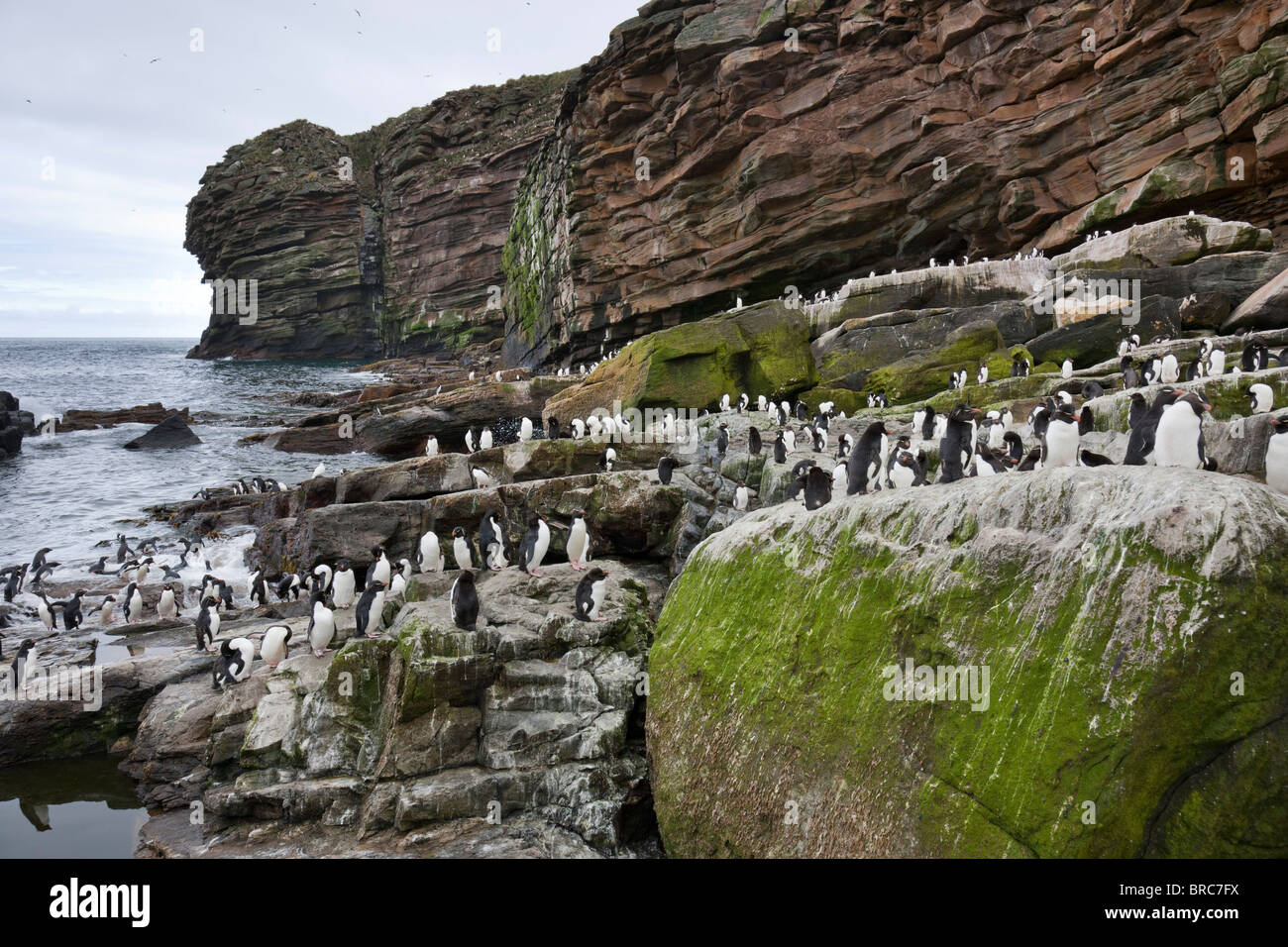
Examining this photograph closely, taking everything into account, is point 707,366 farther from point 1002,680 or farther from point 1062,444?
point 1002,680

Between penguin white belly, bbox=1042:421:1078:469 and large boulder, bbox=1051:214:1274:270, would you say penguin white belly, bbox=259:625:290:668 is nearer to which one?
penguin white belly, bbox=1042:421:1078:469

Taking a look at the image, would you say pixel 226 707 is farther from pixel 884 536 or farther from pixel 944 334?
pixel 944 334

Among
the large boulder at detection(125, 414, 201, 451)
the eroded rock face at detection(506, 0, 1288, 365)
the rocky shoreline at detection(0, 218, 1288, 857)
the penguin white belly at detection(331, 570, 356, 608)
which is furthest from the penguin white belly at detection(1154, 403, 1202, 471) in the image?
the large boulder at detection(125, 414, 201, 451)

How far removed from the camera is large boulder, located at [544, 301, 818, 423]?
23281 millimetres

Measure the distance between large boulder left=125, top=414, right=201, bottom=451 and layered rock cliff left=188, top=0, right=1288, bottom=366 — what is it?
21.7m

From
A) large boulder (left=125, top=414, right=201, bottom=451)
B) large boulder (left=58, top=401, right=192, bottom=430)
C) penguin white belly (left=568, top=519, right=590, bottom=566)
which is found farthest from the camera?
large boulder (left=58, top=401, right=192, bottom=430)

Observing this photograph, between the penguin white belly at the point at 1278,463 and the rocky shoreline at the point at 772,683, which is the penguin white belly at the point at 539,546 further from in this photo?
the penguin white belly at the point at 1278,463

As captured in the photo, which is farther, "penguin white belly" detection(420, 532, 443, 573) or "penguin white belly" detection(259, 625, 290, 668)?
"penguin white belly" detection(420, 532, 443, 573)

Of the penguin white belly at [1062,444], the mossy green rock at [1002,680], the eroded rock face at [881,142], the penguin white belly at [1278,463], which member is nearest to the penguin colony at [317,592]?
the mossy green rock at [1002,680]

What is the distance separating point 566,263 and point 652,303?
6385 mm

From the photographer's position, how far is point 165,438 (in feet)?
129

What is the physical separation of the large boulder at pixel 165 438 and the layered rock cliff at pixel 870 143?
21.7m

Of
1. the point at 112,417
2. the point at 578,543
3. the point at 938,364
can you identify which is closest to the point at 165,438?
the point at 112,417

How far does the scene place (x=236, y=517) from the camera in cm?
2442
